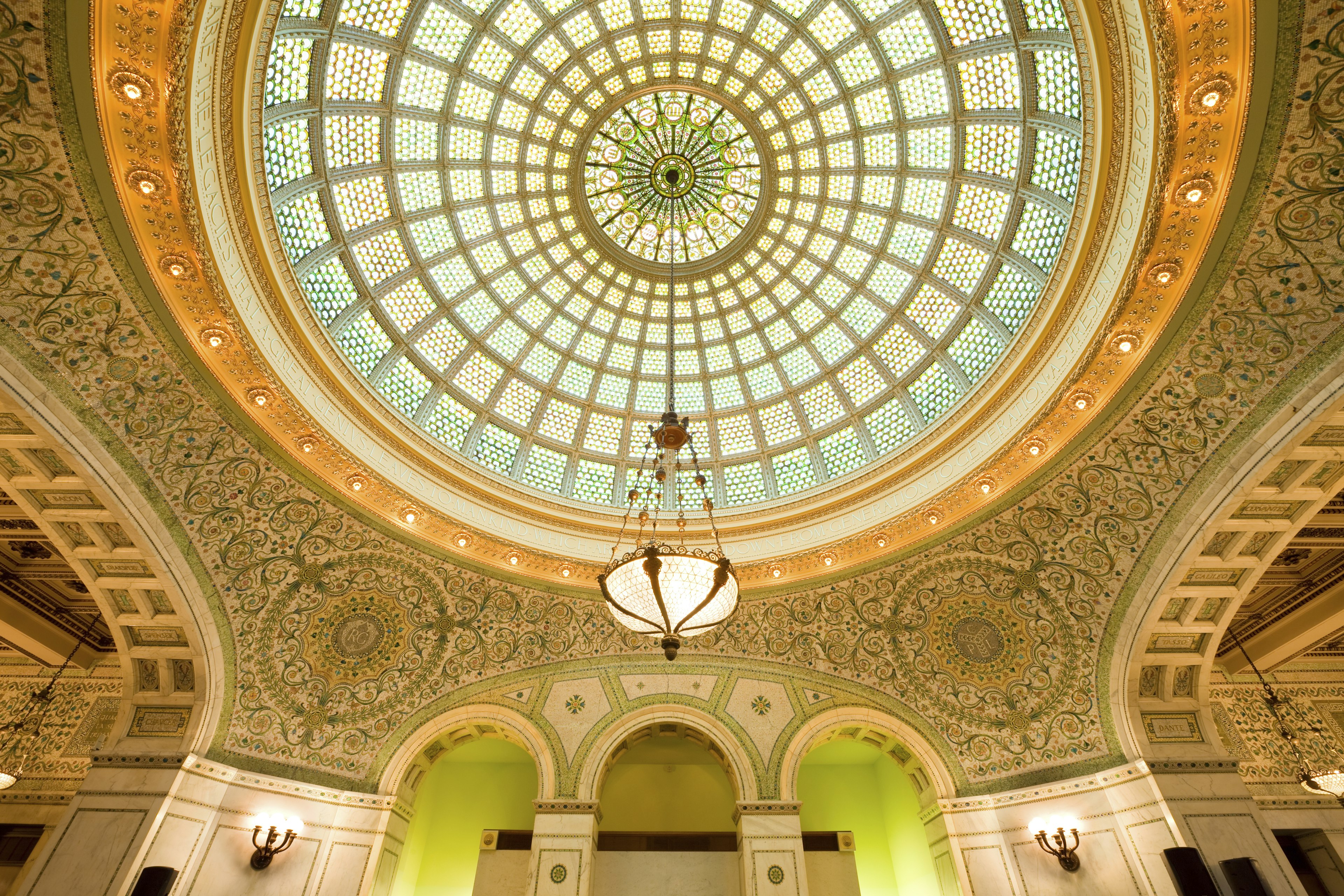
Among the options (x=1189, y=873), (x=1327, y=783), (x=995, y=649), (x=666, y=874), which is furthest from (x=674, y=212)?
(x=1327, y=783)

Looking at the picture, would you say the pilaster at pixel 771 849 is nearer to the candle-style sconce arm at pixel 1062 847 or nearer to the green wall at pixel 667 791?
the green wall at pixel 667 791

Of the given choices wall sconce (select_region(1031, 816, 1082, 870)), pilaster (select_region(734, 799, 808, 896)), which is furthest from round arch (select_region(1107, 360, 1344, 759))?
pilaster (select_region(734, 799, 808, 896))

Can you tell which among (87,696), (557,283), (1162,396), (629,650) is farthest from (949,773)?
(87,696)

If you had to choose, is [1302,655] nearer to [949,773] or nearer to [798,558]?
[949,773]

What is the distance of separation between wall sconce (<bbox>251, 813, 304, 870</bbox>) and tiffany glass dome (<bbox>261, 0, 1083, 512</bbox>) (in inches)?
239

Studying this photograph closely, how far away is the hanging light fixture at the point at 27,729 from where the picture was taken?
34.4 ft

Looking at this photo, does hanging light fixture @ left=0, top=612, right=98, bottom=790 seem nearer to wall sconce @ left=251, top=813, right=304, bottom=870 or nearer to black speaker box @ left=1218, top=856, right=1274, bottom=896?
wall sconce @ left=251, top=813, right=304, bottom=870

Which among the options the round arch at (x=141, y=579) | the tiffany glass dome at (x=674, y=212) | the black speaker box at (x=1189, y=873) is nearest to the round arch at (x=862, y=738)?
the black speaker box at (x=1189, y=873)

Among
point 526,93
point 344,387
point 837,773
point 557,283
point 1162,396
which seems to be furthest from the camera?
point 837,773

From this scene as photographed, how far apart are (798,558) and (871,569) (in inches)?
50.3

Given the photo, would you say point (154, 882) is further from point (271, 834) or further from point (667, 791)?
point (667, 791)

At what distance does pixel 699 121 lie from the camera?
36.3 feet

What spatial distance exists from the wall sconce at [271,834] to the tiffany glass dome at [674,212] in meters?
6.08

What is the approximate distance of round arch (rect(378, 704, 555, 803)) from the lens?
34.4 ft
